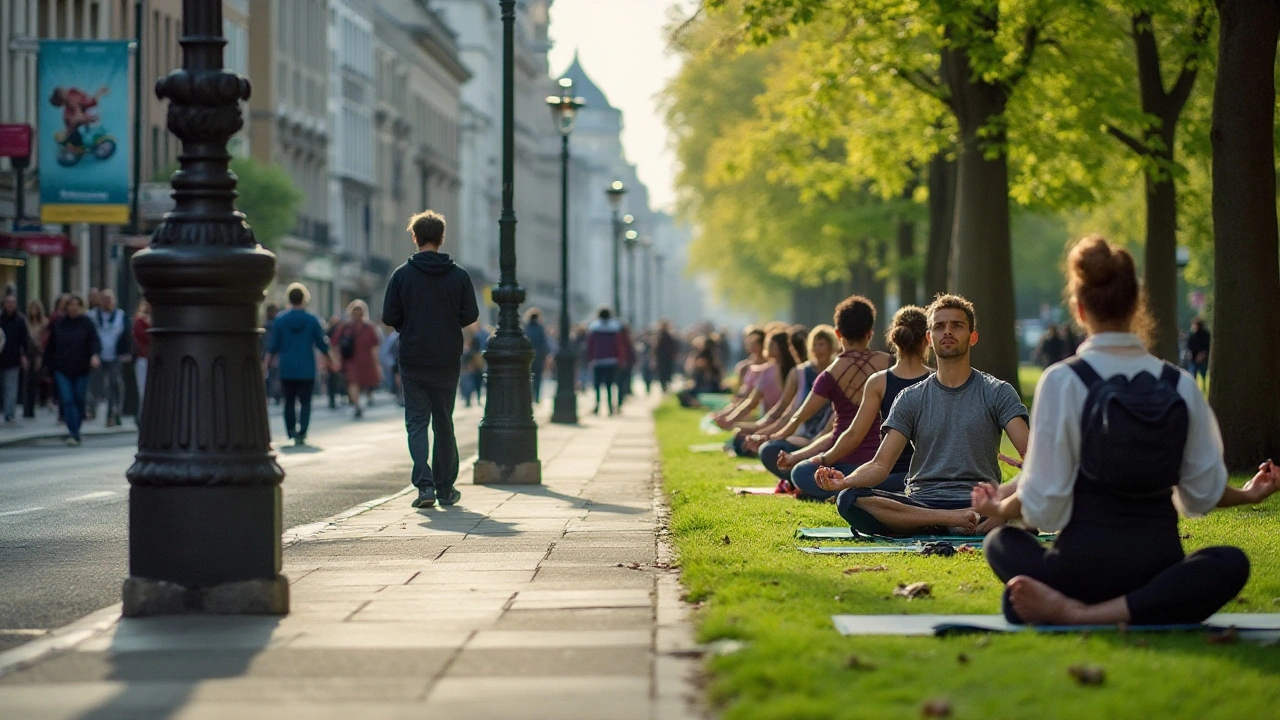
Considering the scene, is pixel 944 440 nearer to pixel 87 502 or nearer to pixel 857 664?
pixel 857 664

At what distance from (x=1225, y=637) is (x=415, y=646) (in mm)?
2749

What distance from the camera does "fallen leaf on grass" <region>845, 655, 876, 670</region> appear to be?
22.1 feet

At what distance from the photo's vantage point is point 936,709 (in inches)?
234

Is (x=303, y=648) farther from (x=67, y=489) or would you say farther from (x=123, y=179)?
(x=123, y=179)

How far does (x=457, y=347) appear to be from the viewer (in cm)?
1495

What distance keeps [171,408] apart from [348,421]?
25.0 metres

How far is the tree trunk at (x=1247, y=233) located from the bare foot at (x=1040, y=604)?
31.4 ft

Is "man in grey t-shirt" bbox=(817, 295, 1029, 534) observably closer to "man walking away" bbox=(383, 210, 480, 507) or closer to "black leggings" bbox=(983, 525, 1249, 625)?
"black leggings" bbox=(983, 525, 1249, 625)

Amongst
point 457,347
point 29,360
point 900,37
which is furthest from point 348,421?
point 457,347

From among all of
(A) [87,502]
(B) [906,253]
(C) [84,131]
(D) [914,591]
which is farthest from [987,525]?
(B) [906,253]

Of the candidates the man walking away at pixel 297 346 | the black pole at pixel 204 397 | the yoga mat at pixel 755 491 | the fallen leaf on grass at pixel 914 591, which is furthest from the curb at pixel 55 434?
the fallen leaf on grass at pixel 914 591

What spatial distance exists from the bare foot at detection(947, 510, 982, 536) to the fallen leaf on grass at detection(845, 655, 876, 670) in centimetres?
415

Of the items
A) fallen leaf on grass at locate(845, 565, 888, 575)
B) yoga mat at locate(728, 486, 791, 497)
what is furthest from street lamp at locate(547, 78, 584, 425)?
fallen leaf on grass at locate(845, 565, 888, 575)

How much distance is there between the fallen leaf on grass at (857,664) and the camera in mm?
6723
